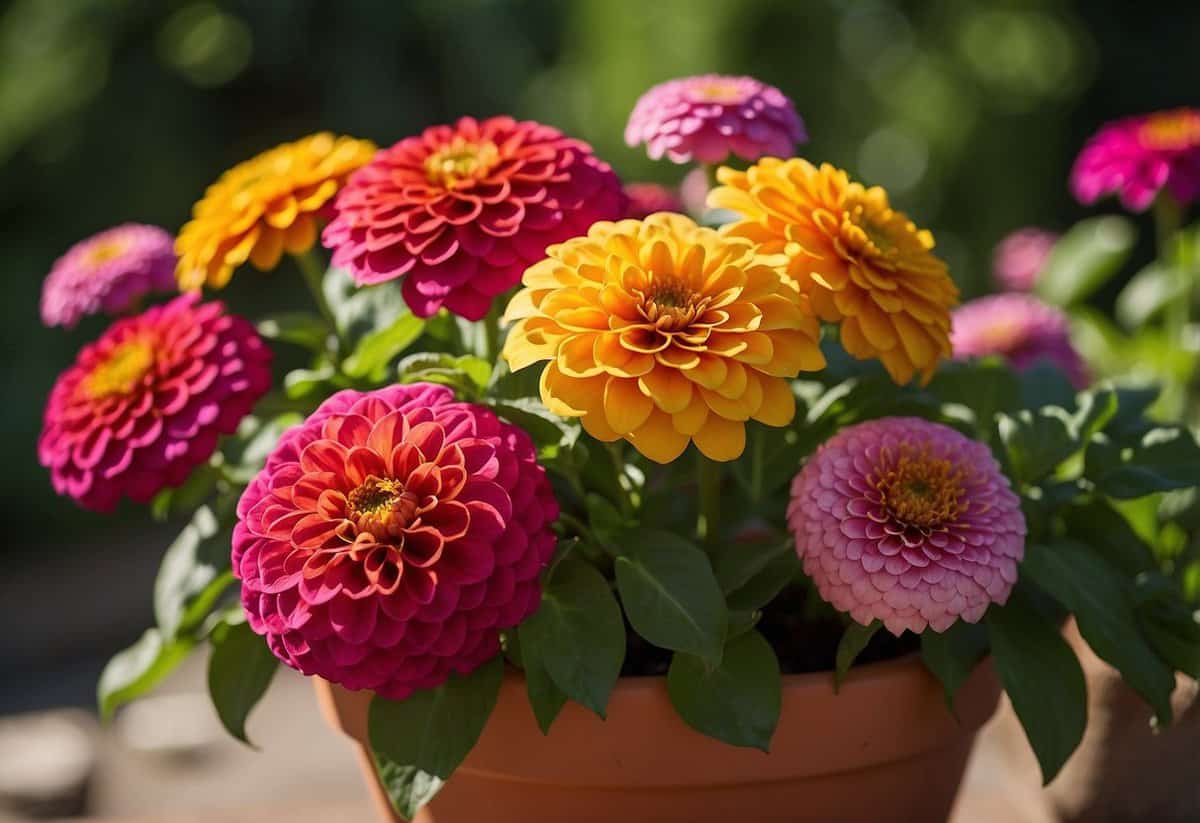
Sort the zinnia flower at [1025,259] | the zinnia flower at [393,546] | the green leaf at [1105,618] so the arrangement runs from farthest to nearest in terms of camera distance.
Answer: the zinnia flower at [1025,259] < the green leaf at [1105,618] < the zinnia flower at [393,546]

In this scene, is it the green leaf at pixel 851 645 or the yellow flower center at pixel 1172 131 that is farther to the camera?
the yellow flower center at pixel 1172 131

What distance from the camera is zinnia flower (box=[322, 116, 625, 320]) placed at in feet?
2.18

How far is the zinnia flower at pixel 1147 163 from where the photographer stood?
3.58 ft

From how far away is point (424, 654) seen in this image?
60 centimetres

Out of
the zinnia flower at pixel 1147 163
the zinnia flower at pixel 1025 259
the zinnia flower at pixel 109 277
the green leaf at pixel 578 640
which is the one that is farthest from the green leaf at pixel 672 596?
the zinnia flower at pixel 1025 259

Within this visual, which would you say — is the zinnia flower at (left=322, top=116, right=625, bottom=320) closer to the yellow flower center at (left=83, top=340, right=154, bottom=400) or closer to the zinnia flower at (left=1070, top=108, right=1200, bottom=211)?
the yellow flower center at (left=83, top=340, right=154, bottom=400)

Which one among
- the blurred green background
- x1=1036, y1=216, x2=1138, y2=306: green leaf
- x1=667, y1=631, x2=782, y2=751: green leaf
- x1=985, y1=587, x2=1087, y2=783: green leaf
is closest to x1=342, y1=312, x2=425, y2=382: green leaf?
x1=667, y1=631, x2=782, y2=751: green leaf

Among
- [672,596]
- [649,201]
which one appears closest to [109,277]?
[649,201]

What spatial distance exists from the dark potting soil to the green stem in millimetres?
75

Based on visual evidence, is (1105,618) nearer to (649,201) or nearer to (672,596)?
(672,596)

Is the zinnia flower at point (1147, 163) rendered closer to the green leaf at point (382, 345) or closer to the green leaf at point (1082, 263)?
the green leaf at point (1082, 263)

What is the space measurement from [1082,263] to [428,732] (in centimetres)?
99

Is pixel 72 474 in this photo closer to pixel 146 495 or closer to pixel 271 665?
pixel 146 495

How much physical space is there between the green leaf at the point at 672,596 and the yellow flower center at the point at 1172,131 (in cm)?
69
